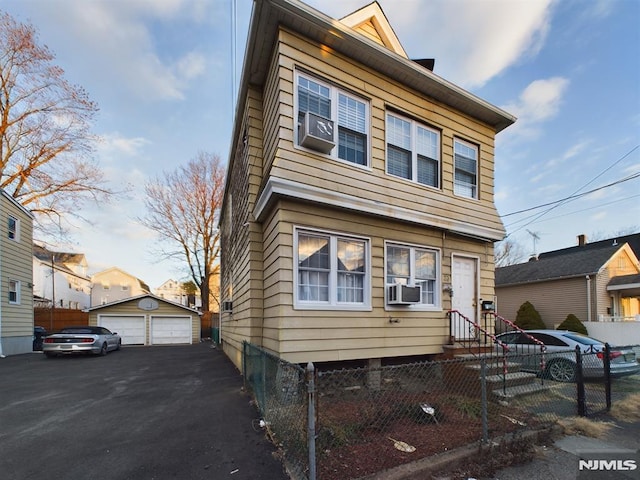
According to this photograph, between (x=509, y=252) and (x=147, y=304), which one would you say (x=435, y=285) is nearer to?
(x=147, y=304)

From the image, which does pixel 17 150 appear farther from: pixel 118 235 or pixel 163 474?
pixel 163 474

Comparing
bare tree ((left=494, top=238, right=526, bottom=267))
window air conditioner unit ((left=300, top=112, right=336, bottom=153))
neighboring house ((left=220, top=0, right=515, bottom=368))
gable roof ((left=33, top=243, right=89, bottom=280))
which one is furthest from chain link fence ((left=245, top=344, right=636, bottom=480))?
gable roof ((left=33, top=243, right=89, bottom=280))

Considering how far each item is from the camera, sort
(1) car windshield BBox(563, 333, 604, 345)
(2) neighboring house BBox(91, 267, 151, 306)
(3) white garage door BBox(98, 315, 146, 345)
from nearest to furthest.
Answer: (1) car windshield BBox(563, 333, 604, 345), (3) white garage door BBox(98, 315, 146, 345), (2) neighboring house BBox(91, 267, 151, 306)

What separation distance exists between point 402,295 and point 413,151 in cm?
322

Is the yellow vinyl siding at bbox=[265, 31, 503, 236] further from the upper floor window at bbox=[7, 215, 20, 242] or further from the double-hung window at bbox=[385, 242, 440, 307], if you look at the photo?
the upper floor window at bbox=[7, 215, 20, 242]

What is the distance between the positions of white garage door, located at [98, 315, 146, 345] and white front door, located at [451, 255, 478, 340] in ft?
66.8

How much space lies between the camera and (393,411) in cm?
439

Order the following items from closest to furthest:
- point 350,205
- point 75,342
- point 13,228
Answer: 1. point 350,205
2. point 75,342
3. point 13,228

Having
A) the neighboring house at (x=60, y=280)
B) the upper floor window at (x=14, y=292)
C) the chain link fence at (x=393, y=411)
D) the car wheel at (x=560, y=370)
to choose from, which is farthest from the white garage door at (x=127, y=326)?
the car wheel at (x=560, y=370)

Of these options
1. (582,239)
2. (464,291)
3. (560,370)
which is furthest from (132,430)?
(582,239)

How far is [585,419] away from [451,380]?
80.8 inches

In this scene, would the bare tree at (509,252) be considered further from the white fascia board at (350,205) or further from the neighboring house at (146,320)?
the white fascia board at (350,205)

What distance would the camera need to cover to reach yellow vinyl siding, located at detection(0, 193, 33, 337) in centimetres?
1390

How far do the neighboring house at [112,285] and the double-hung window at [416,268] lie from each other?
1833 inches
